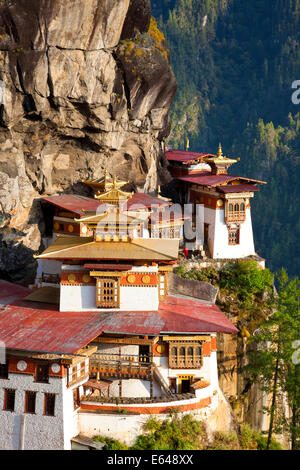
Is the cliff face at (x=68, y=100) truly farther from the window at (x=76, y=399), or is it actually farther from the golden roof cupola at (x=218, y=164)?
the window at (x=76, y=399)

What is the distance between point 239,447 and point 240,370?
1185 centimetres

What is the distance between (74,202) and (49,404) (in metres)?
20.0

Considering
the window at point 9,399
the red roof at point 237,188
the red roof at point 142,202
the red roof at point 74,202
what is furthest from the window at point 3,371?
the red roof at point 237,188

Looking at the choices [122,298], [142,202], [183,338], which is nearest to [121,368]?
[183,338]

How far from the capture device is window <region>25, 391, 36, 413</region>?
2636 cm

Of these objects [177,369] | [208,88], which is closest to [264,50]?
[208,88]

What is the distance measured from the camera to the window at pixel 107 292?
30703 mm

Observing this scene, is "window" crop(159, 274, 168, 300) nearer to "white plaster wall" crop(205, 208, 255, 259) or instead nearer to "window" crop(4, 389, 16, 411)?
"window" crop(4, 389, 16, 411)

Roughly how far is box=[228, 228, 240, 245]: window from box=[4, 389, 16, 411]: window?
24400 mm

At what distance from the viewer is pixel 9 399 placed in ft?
88.1

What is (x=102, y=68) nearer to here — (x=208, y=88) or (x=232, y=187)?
(x=232, y=187)

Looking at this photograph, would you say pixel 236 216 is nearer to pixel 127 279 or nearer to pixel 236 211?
pixel 236 211

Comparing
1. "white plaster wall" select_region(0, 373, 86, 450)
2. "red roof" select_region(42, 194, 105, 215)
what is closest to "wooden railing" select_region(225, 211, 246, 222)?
"red roof" select_region(42, 194, 105, 215)

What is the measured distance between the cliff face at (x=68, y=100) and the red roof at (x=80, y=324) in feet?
37.4
